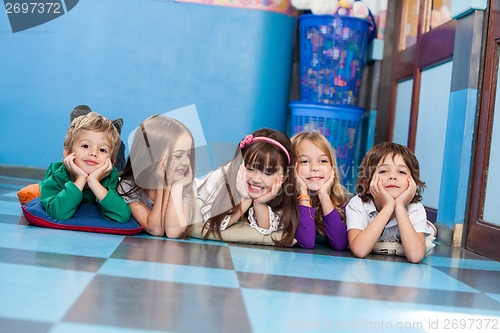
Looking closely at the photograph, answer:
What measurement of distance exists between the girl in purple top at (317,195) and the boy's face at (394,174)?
201 millimetres

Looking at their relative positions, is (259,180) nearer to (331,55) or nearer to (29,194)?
(29,194)

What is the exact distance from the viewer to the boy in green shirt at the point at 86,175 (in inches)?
84.0

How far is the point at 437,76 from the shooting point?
3246mm

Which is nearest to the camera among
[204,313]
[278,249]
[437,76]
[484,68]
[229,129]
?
[204,313]

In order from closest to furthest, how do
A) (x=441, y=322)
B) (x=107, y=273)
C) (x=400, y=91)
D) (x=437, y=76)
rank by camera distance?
(x=441, y=322)
(x=107, y=273)
(x=437, y=76)
(x=400, y=91)

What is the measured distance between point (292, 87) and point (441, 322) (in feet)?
10.7

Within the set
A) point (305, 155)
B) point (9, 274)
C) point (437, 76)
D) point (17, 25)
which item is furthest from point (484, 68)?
point (17, 25)

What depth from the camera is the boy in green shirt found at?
2.13 meters

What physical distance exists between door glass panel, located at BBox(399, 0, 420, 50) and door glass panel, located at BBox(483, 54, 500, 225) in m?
1.35

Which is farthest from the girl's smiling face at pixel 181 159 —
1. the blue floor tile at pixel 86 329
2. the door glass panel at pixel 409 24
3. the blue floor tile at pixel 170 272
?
the door glass panel at pixel 409 24

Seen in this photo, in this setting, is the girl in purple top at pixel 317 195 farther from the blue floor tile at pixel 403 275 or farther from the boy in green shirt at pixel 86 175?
the boy in green shirt at pixel 86 175

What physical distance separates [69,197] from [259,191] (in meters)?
0.66

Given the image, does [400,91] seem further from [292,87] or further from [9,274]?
[9,274]

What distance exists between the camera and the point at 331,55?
3953 mm
